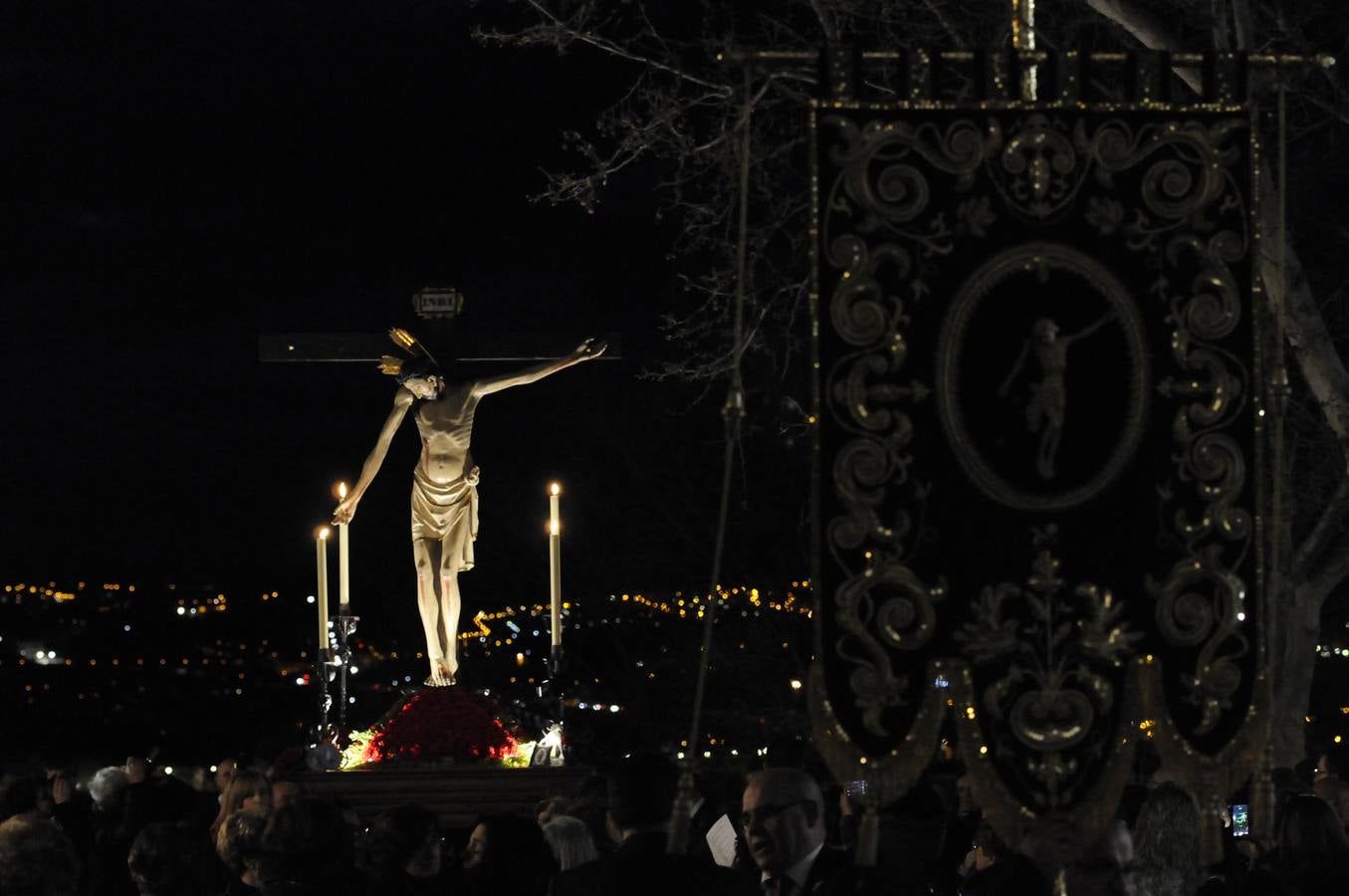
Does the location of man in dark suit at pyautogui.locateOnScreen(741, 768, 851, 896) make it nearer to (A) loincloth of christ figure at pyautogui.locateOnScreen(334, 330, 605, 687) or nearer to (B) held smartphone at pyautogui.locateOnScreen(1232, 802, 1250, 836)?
(B) held smartphone at pyautogui.locateOnScreen(1232, 802, 1250, 836)

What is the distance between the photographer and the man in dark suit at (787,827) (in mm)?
6105

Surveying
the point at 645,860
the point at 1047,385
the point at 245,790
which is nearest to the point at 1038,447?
the point at 1047,385

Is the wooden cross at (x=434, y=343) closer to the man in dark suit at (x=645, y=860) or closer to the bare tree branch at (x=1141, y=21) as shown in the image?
the bare tree branch at (x=1141, y=21)

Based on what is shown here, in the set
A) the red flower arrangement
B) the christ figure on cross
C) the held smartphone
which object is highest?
the christ figure on cross

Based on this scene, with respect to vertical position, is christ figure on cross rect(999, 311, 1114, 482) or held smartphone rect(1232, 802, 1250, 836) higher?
christ figure on cross rect(999, 311, 1114, 482)

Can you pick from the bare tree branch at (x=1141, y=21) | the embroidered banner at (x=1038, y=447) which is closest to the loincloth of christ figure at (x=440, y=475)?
the bare tree branch at (x=1141, y=21)

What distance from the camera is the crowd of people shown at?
5629 mm

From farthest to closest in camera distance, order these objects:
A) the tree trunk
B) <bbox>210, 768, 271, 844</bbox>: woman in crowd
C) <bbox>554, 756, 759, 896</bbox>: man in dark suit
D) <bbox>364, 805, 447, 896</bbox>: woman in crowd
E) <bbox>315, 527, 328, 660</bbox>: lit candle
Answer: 1. the tree trunk
2. <bbox>315, 527, 328, 660</bbox>: lit candle
3. <bbox>210, 768, 271, 844</bbox>: woman in crowd
4. <bbox>364, 805, 447, 896</bbox>: woman in crowd
5. <bbox>554, 756, 759, 896</bbox>: man in dark suit

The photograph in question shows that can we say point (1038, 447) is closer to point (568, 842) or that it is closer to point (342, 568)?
point (568, 842)

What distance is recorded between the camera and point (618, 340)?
13461 millimetres

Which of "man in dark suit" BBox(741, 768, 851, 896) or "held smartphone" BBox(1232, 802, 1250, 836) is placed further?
"held smartphone" BBox(1232, 802, 1250, 836)

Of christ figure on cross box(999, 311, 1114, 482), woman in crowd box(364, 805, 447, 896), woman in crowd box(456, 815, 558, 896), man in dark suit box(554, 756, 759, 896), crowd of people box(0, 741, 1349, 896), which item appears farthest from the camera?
woman in crowd box(456, 815, 558, 896)

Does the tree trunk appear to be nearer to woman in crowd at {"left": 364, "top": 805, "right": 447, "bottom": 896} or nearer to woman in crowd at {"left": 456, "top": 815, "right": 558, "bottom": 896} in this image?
woman in crowd at {"left": 456, "top": 815, "right": 558, "bottom": 896}

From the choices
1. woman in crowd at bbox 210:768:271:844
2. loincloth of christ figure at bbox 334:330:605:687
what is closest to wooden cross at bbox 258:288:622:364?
loincloth of christ figure at bbox 334:330:605:687
